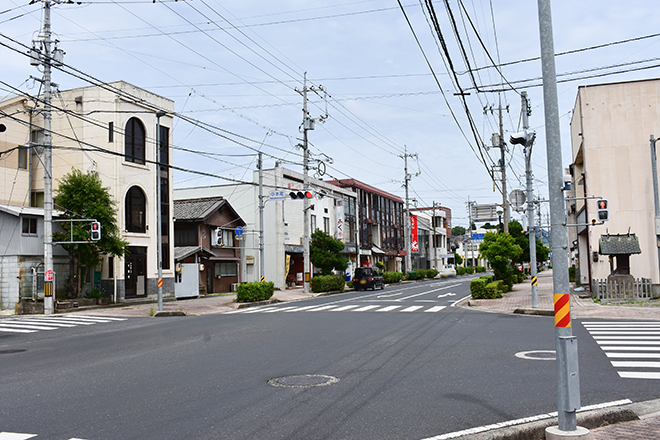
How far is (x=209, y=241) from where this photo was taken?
134ft

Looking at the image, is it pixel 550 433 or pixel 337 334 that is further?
pixel 337 334

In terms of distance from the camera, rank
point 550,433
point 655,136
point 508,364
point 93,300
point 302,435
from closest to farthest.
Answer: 1. point 550,433
2. point 302,435
3. point 508,364
4. point 655,136
5. point 93,300

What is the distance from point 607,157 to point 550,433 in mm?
24821

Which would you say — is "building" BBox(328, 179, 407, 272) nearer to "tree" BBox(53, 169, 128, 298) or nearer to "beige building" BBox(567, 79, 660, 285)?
"tree" BBox(53, 169, 128, 298)

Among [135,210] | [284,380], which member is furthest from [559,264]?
[135,210]

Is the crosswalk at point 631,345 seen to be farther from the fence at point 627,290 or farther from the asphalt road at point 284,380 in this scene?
the fence at point 627,290

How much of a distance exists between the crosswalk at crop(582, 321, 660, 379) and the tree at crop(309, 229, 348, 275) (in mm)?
28516

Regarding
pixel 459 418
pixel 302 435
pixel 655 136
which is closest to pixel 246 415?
pixel 302 435

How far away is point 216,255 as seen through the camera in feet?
134

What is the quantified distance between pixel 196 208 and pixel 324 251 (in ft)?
34.0

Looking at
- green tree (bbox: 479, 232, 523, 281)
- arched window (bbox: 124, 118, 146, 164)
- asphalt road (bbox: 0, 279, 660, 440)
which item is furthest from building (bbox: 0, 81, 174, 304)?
green tree (bbox: 479, 232, 523, 281)

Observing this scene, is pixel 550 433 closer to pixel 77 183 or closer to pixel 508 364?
pixel 508 364

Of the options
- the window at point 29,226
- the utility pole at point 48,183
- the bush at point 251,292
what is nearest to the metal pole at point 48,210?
the utility pole at point 48,183

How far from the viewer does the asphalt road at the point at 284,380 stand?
650 cm
